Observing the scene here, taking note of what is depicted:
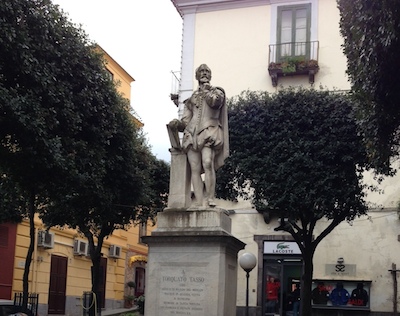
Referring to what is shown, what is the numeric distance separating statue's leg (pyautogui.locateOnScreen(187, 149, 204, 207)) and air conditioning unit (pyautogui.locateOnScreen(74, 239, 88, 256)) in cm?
2049

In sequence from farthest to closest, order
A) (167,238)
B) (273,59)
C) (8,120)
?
(273,59), (8,120), (167,238)

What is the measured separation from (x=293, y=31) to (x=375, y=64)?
1594 centimetres

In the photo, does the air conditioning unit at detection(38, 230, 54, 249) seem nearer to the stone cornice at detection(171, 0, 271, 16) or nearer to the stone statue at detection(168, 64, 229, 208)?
the stone cornice at detection(171, 0, 271, 16)

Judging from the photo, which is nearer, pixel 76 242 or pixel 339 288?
pixel 339 288

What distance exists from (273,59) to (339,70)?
2.66m

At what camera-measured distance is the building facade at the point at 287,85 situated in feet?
78.7

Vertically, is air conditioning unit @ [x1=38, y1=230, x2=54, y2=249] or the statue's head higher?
the statue's head

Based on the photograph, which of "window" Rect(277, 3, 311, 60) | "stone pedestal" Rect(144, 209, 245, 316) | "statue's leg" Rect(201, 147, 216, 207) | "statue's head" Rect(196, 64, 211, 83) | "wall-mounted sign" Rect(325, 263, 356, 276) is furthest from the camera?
"window" Rect(277, 3, 311, 60)

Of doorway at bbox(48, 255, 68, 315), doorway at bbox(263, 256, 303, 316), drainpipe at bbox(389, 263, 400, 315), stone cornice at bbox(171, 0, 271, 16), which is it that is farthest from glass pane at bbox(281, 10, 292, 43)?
doorway at bbox(48, 255, 68, 315)

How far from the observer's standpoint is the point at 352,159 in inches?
685

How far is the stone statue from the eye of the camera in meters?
10.5

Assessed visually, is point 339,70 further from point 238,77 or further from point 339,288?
point 339,288

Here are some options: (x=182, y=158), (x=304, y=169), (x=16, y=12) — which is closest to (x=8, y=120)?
(x=16, y=12)

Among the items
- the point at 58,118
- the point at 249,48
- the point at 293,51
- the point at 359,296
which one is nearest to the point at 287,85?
the point at 293,51
